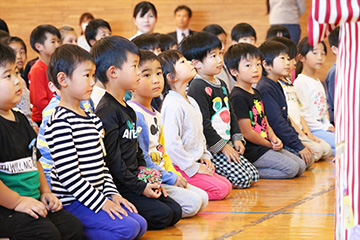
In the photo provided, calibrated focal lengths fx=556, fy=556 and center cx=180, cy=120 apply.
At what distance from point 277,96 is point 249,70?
457 millimetres

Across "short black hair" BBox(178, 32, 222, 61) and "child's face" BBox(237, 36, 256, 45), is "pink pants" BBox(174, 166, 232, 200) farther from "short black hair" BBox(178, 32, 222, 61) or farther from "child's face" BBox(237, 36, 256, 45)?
"child's face" BBox(237, 36, 256, 45)

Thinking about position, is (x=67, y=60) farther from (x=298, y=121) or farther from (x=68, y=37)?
(x=68, y=37)

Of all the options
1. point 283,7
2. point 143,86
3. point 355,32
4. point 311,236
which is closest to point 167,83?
point 143,86

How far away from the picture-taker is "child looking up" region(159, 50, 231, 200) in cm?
291

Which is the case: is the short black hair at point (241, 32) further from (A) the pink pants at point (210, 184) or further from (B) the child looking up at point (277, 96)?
(A) the pink pants at point (210, 184)

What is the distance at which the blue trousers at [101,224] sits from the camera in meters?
2.14

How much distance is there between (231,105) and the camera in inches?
136

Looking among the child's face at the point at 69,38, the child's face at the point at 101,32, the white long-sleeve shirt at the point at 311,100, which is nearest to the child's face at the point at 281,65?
the white long-sleeve shirt at the point at 311,100

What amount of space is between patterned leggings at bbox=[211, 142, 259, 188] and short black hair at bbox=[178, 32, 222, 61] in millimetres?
604

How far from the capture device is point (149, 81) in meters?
2.64

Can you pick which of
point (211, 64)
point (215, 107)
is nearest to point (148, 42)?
point (211, 64)

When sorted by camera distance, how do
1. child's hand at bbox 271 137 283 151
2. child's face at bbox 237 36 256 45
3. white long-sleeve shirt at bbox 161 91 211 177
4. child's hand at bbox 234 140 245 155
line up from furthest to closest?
1. child's face at bbox 237 36 256 45
2. child's hand at bbox 271 137 283 151
3. child's hand at bbox 234 140 245 155
4. white long-sleeve shirt at bbox 161 91 211 177

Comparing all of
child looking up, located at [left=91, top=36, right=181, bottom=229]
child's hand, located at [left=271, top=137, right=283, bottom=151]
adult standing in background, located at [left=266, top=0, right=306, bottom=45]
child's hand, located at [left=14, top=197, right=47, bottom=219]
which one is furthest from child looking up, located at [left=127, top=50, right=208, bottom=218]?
adult standing in background, located at [left=266, top=0, right=306, bottom=45]

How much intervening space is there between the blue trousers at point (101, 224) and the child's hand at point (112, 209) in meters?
0.01
